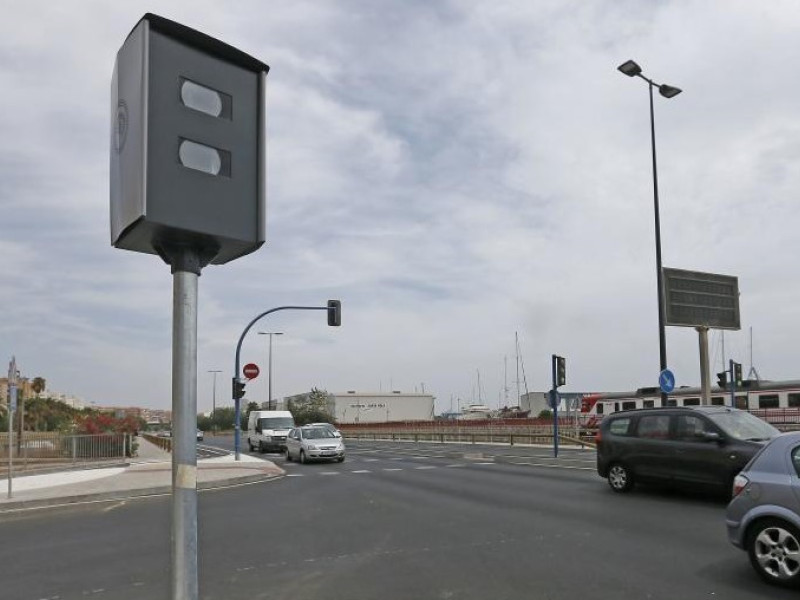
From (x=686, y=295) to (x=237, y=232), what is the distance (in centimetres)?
2488

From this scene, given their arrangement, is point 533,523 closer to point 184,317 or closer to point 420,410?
point 184,317

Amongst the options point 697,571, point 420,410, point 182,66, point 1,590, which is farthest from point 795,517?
point 420,410

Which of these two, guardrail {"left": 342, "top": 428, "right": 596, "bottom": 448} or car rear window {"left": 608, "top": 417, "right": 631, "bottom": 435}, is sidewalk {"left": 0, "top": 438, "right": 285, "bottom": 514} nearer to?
car rear window {"left": 608, "top": 417, "right": 631, "bottom": 435}

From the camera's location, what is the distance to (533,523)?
1059 cm

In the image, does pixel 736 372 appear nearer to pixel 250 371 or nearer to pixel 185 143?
pixel 250 371

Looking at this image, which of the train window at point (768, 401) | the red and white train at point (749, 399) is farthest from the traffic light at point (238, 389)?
the train window at point (768, 401)

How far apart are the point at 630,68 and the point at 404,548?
17536 millimetres

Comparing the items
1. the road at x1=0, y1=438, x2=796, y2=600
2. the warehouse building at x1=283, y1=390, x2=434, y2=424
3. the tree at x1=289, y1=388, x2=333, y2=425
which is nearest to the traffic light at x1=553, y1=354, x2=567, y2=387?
the road at x1=0, y1=438, x2=796, y2=600

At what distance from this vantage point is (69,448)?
27.2 meters

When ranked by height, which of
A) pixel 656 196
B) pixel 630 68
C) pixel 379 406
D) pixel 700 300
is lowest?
pixel 379 406

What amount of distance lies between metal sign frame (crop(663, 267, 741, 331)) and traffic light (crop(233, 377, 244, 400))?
1703 centimetres

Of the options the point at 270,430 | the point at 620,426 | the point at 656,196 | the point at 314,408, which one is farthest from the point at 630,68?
the point at 314,408

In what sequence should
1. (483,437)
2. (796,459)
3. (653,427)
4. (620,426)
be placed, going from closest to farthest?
(796,459) < (653,427) < (620,426) < (483,437)

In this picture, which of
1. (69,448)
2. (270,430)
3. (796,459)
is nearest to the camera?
(796,459)
